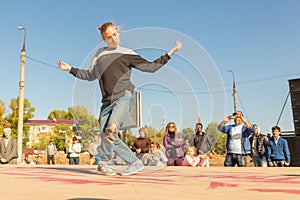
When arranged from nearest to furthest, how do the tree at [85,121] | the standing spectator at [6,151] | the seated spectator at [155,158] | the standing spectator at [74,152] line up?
the tree at [85,121] → the seated spectator at [155,158] → the standing spectator at [6,151] → the standing spectator at [74,152]

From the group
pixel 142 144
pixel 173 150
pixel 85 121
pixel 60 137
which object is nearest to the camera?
pixel 85 121

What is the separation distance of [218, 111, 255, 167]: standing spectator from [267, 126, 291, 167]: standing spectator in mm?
940

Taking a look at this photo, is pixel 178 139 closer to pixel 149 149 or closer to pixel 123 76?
pixel 149 149

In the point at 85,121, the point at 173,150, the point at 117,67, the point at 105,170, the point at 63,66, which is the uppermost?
the point at 63,66

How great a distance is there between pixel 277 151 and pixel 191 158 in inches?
79.1

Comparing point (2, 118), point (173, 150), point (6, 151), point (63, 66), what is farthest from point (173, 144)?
point (2, 118)

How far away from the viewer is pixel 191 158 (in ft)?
24.5

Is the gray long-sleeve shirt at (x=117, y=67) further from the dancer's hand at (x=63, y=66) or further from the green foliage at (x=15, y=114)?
the green foliage at (x=15, y=114)

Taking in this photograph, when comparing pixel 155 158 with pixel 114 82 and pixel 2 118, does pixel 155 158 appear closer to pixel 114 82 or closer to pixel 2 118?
pixel 114 82

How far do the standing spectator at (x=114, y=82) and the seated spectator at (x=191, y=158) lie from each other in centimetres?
363

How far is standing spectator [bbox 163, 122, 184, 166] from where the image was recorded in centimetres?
749

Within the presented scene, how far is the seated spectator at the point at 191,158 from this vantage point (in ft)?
24.4

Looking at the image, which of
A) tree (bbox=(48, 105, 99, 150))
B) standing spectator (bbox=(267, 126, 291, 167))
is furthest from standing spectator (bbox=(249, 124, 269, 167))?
tree (bbox=(48, 105, 99, 150))

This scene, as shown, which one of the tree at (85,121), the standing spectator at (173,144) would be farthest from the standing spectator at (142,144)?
the tree at (85,121)
